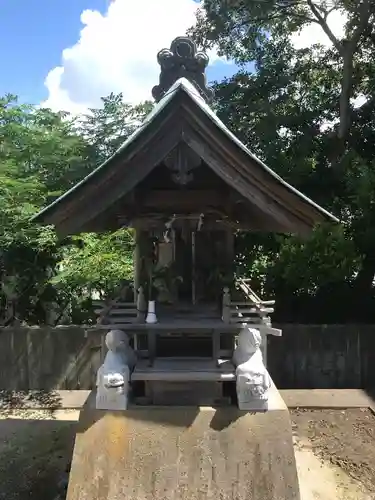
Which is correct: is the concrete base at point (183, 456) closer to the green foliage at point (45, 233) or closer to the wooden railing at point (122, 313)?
the wooden railing at point (122, 313)

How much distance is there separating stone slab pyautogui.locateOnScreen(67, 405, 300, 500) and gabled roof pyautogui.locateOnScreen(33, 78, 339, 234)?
161cm

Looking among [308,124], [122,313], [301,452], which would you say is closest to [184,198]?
[122,313]

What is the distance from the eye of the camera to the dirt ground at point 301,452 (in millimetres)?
4418

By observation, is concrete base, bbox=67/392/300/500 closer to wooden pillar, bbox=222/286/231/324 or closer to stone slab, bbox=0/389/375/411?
wooden pillar, bbox=222/286/231/324

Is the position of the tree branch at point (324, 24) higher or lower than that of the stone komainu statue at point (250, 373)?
higher

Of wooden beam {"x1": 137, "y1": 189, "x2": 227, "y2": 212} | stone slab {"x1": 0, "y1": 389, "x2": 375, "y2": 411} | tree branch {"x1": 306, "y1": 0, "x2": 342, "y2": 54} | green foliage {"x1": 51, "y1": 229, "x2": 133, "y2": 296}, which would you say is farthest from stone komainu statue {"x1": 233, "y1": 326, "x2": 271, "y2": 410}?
tree branch {"x1": 306, "y1": 0, "x2": 342, "y2": 54}

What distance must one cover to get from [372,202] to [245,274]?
111 inches

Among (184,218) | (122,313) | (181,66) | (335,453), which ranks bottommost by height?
(335,453)

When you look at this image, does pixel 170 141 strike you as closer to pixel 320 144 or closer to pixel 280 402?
pixel 280 402

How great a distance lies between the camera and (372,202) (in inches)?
307

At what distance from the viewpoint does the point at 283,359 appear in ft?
26.1

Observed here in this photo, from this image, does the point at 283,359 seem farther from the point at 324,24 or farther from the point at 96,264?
the point at 324,24

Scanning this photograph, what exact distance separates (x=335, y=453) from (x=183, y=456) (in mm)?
2646

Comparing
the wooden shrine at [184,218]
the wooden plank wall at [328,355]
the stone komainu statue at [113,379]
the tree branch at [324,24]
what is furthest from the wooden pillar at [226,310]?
the tree branch at [324,24]
